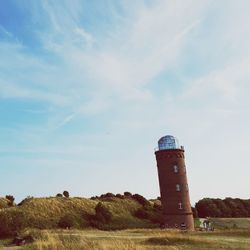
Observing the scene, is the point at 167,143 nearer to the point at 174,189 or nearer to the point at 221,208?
the point at 174,189

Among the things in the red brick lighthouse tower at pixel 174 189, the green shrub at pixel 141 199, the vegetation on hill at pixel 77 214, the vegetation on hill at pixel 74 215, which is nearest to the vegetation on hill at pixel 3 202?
the vegetation on hill at pixel 77 214

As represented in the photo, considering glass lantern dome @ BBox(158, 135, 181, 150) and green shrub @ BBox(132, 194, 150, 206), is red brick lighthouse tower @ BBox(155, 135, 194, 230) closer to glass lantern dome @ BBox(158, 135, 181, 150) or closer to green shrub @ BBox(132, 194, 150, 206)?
glass lantern dome @ BBox(158, 135, 181, 150)

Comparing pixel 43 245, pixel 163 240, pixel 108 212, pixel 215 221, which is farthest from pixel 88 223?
pixel 43 245

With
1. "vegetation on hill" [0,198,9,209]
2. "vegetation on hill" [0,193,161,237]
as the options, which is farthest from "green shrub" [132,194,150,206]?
"vegetation on hill" [0,198,9,209]

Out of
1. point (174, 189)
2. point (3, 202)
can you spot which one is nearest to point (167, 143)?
point (174, 189)

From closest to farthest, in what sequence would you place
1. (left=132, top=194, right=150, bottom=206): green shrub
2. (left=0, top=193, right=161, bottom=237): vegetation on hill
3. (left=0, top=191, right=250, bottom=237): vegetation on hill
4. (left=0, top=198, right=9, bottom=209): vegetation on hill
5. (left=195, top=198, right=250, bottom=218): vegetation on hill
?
(left=0, top=193, right=161, bottom=237): vegetation on hill, (left=0, top=191, right=250, bottom=237): vegetation on hill, (left=0, top=198, right=9, bottom=209): vegetation on hill, (left=132, top=194, right=150, bottom=206): green shrub, (left=195, top=198, right=250, bottom=218): vegetation on hill

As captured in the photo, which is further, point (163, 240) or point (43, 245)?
point (163, 240)

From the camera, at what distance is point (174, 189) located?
48969 millimetres

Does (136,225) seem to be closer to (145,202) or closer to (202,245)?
(145,202)

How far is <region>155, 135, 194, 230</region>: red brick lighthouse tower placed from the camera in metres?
48.9

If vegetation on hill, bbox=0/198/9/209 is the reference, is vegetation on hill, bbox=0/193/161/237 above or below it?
below

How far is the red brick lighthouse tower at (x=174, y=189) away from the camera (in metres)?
48.9

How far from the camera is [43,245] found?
1677cm

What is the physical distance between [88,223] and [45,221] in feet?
20.8
